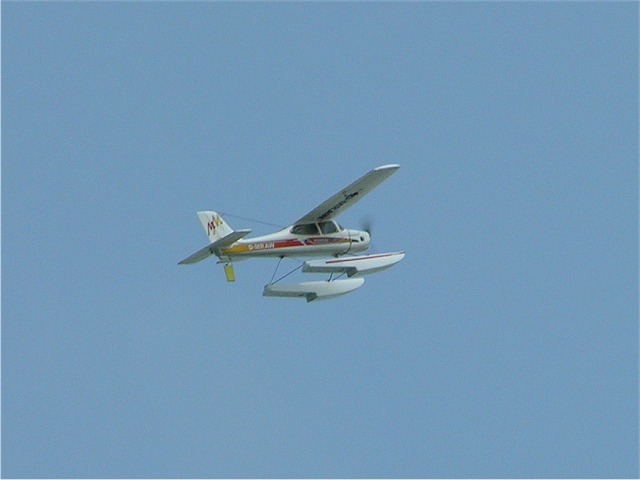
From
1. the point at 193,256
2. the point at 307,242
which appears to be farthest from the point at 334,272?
the point at 193,256

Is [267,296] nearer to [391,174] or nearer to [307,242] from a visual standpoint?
[307,242]

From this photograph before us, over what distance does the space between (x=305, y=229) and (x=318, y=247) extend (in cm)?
51

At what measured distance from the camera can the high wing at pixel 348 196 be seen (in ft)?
97.9

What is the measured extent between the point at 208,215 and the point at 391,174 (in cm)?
427

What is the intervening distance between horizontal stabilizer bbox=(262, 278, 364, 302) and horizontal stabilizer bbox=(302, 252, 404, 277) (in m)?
0.24

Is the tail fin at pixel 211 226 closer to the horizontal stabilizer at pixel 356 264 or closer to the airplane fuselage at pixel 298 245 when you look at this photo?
the airplane fuselage at pixel 298 245

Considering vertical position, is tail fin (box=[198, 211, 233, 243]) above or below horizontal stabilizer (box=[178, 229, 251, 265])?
above

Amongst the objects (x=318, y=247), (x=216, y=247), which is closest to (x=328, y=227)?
(x=318, y=247)

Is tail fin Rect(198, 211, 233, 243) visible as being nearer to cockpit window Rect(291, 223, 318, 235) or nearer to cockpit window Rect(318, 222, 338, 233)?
cockpit window Rect(291, 223, 318, 235)

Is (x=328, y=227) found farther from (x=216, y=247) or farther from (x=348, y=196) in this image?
(x=216, y=247)

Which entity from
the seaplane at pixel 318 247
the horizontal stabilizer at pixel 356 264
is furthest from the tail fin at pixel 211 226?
the horizontal stabilizer at pixel 356 264

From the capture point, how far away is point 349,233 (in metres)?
31.7

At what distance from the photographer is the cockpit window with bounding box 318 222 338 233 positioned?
31.3 m

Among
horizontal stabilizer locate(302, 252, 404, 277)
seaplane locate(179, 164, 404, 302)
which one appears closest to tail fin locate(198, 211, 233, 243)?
seaplane locate(179, 164, 404, 302)
